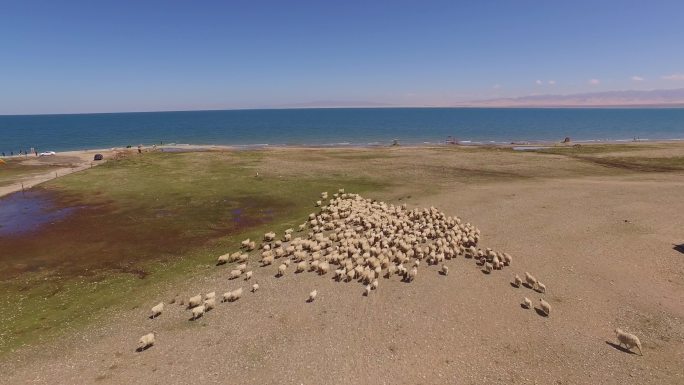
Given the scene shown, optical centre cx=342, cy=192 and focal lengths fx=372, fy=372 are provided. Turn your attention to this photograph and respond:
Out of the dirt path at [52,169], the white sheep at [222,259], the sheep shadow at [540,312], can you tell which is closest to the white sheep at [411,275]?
Result: the sheep shadow at [540,312]

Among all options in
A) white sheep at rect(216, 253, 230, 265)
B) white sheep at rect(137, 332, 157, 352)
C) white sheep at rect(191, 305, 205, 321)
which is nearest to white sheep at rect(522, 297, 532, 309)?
white sheep at rect(191, 305, 205, 321)

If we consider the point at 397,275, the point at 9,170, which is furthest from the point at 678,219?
the point at 9,170

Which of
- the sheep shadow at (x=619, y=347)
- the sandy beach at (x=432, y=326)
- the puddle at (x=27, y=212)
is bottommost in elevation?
the sheep shadow at (x=619, y=347)

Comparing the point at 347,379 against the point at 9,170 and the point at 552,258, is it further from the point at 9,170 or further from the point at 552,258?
the point at 9,170

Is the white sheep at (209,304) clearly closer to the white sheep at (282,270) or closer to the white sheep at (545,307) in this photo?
the white sheep at (282,270)

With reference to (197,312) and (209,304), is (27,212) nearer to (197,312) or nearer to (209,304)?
(209,304)

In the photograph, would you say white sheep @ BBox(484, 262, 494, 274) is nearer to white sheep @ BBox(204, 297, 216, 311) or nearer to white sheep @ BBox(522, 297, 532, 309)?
white sheep @ BBox(522, 297, 532, 309)

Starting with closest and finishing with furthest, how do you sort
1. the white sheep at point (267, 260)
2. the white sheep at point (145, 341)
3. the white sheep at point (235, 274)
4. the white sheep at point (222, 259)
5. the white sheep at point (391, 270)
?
the white sheep at point (145, 341) → the white sheep at point (391, 270) → the white sheep at point (235, 274) → the white sheep at point (267, 260) → the white sheep at point (222, 259)
